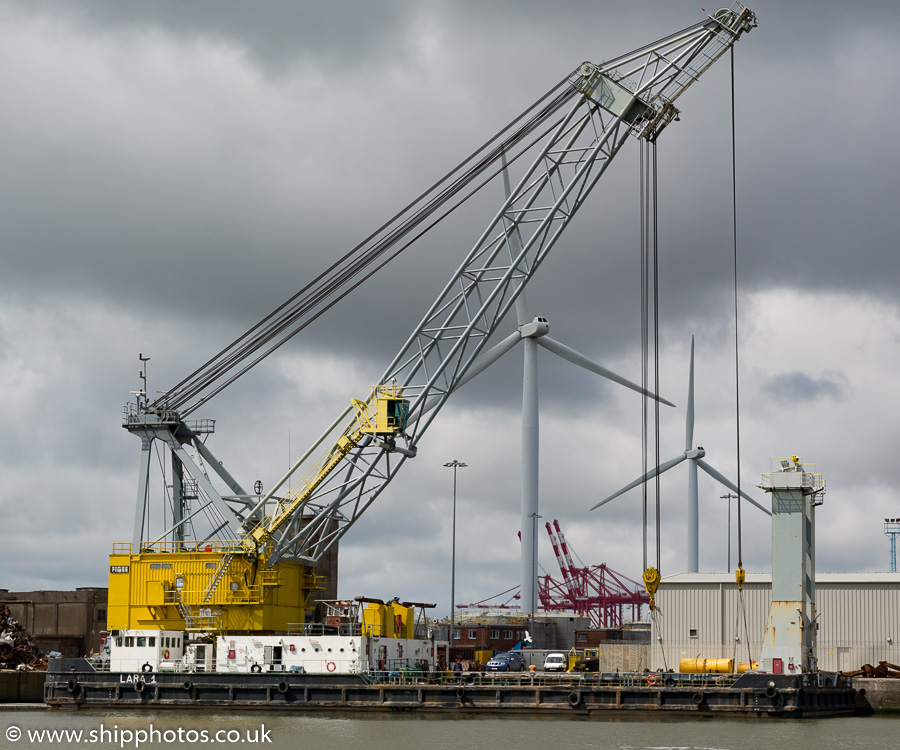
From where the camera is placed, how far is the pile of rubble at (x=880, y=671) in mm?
59375

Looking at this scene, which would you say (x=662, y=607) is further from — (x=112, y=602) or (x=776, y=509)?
(x=112, y=602)

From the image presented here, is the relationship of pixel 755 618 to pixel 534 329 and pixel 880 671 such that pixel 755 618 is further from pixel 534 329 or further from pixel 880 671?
pixel 534 329

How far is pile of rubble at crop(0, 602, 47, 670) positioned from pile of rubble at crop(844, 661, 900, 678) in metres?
45.8

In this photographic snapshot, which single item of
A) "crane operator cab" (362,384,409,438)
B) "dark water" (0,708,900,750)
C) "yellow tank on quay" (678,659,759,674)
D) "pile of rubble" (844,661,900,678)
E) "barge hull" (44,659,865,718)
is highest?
"crane operator cab" (362,384,409,438)

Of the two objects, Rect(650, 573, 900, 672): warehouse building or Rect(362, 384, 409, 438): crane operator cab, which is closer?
Rect(362, 384, 409, 438): crane operator cab

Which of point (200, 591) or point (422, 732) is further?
point (200, 591)

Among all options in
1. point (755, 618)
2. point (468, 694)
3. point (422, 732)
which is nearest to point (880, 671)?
point (755, 618)

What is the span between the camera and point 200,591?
59125mm

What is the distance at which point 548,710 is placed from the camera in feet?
176

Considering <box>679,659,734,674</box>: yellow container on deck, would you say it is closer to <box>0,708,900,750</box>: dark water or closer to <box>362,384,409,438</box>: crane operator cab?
<box>0,708,900,750</box>: dark water

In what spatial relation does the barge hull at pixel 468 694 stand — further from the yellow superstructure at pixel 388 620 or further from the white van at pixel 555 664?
the white van at pixel 555 664

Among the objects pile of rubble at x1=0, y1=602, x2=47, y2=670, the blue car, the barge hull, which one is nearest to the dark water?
the barge hull

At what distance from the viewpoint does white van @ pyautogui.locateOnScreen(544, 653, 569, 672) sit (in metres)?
67.1

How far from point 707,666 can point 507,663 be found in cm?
1431
